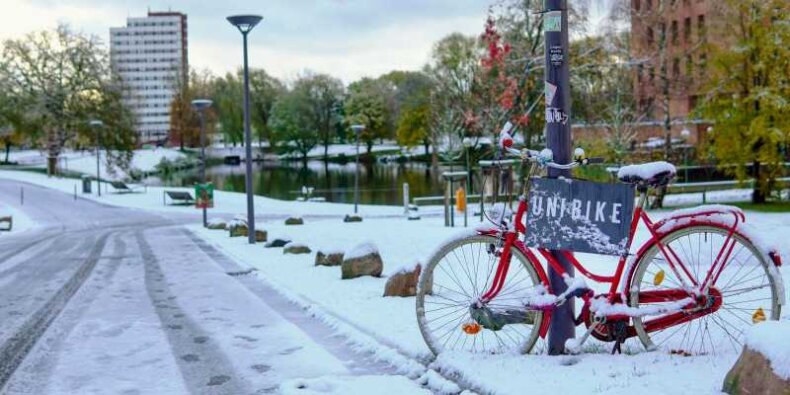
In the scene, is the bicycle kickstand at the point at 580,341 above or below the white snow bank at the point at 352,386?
above

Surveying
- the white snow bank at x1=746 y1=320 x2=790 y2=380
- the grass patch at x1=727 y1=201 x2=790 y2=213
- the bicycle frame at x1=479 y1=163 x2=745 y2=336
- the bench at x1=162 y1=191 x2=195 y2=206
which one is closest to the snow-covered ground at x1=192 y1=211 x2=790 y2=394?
the bicycle frame at x1=479 y1=163 x2=745 y2=336

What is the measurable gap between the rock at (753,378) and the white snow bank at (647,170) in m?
1.24

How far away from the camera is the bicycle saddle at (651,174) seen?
4.84 meters

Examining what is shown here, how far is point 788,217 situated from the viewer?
19.6 meters

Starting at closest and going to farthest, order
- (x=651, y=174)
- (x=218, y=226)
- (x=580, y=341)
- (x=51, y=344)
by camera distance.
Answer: (x=651, y=174)
(x=580, y=341)
(x=51, y=344)
(x=218, y=226)

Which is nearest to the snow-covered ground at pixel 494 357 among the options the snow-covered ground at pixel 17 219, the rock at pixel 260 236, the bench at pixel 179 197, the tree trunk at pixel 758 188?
the rock at pixel 260 236

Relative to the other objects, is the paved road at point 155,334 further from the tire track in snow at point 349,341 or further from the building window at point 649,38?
the building window at point 649,38

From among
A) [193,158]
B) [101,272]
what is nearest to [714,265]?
[101,272]

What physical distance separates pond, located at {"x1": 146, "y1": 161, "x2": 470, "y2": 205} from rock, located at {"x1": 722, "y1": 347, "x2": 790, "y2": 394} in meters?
42.6

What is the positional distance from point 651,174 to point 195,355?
11.4ft

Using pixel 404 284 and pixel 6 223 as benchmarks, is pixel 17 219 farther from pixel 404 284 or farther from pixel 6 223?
pixel 404 284

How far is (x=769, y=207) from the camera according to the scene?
1009 inches

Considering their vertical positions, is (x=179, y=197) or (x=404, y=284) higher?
(x=404, y=284)

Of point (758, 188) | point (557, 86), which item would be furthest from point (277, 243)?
point (758, 188)
